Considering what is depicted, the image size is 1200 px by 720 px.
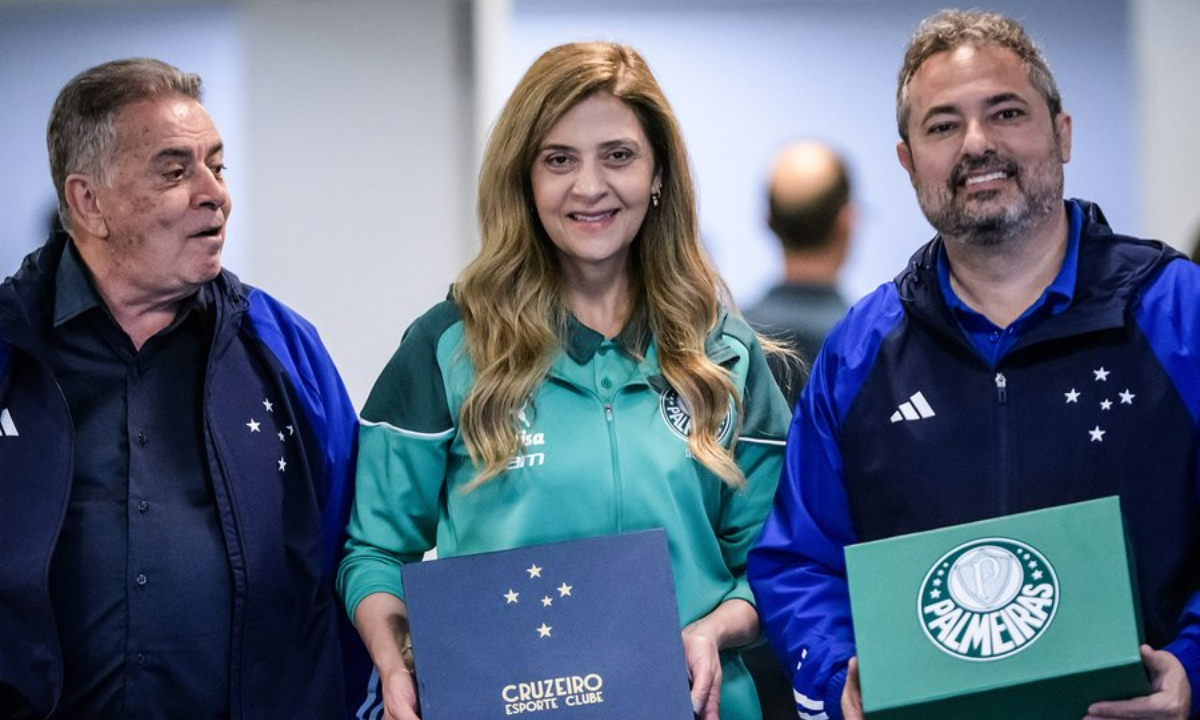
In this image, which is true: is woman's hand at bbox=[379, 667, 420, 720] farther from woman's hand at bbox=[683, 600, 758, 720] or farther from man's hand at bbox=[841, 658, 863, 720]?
man's hand at bbox=[841, 658, 863, 720]

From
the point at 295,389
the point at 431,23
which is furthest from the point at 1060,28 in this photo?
the point at 295,389

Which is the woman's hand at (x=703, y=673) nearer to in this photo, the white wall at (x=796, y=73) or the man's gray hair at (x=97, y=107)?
the man's gray hair at (x=97, y=107)

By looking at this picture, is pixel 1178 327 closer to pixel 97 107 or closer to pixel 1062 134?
pixel 1062 134

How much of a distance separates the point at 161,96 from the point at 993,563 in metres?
1.51

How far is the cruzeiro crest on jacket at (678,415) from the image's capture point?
2.41 metres

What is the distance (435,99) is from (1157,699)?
2.91m

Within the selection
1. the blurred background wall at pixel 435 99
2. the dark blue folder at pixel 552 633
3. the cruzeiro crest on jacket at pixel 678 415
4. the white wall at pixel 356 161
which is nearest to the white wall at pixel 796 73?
the blurred background wall at pixel 435 99

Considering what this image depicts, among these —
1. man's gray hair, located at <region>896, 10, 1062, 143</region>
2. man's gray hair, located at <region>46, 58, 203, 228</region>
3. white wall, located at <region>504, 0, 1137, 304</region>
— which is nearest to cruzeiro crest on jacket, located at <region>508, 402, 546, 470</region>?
man's gray hair, located at <region>896, 10, 1062, 143</region>

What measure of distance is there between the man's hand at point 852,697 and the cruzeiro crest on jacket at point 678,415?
1.51ft

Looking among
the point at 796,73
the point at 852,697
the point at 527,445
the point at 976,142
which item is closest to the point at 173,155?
the point at 527,445

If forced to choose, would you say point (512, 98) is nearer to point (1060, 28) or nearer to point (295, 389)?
point (295, 389)

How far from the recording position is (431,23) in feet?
14.4

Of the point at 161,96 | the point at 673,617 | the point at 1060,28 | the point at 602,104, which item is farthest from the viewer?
the point at 1060,28

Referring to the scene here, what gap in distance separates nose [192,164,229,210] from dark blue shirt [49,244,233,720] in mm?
229
